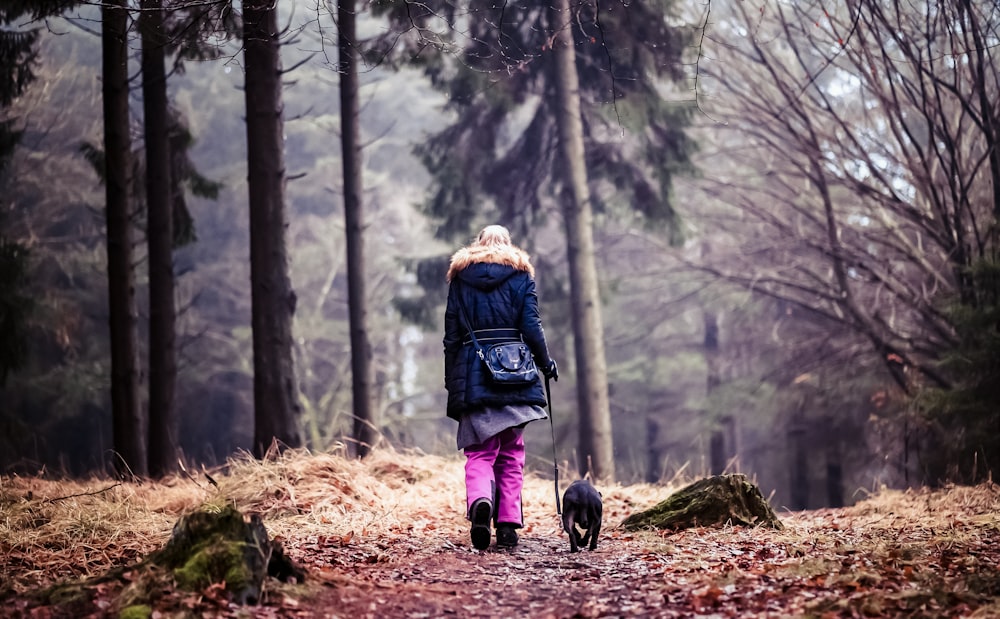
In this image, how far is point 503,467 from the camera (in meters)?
5.82

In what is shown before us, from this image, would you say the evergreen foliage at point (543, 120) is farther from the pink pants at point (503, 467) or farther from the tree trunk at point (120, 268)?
the pink pants at point (503, 467)

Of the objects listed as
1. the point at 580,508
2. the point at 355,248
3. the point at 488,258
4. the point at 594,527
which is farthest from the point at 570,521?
the point at 355,248

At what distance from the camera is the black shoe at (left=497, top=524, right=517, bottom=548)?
5.69m

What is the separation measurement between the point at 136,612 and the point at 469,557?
91.7 inches

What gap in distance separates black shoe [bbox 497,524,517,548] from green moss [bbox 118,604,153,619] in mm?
2727

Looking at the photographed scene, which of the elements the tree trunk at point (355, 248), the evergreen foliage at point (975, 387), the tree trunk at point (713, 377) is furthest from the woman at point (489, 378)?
the tree trunk at point (713, 377)

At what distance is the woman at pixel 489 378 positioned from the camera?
561 cm

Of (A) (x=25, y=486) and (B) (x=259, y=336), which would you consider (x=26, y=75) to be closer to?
(B) (x=259, y=336)

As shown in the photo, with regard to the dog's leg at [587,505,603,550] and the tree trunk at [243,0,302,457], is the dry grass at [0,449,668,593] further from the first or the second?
the dog's leg at [587,505,603,550]

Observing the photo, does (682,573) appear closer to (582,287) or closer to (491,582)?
(491,582)

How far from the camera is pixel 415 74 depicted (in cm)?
3341

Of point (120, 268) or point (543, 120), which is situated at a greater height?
point (543, 120)

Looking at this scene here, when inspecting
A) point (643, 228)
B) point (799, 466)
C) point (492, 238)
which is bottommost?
point (799, 466)

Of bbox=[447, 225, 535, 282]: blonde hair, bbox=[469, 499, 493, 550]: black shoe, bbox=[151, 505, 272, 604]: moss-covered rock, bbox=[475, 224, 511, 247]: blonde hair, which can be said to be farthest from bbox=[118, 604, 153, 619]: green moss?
bbox=[475, 224, 511, 247]: blonde hair
